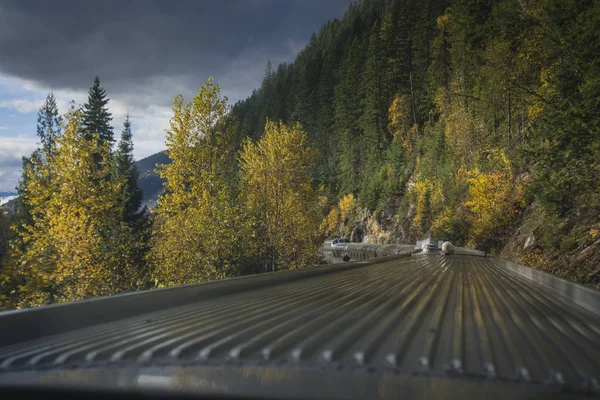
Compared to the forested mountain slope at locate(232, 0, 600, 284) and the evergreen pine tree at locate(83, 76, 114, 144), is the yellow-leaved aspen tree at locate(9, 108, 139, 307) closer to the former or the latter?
the forested mountain slope at locate(232, 0, 600, 284)

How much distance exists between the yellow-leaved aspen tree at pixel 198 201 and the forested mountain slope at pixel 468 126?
136 centimetres

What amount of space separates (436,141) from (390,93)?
68.3 feet

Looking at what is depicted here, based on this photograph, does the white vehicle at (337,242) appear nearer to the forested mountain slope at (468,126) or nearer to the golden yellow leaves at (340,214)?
the forested mountain slope at (468,126)

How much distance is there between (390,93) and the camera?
55375 mm

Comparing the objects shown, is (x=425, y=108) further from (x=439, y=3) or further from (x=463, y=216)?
(x=463, y=216)

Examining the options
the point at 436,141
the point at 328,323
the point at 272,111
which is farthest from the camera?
the point at 272,111

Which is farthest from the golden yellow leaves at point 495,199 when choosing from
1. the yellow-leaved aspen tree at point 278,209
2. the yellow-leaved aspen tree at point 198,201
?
the yellow-leaved aspen tree at point 198,201

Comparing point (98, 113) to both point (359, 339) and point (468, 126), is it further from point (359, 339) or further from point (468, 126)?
point (359, 339)

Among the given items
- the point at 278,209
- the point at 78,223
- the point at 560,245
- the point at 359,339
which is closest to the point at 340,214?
the point at 278,209

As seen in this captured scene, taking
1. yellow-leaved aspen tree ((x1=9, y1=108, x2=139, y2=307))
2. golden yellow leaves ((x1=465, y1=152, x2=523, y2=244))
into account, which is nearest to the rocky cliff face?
golden yellow leaves ((x1=465, y1=152, x2=523, y2=244))

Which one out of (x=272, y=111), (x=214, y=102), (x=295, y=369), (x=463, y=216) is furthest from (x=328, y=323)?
(x=272, y=111)

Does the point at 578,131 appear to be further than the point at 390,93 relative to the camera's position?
No

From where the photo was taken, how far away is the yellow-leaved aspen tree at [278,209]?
53.3ft

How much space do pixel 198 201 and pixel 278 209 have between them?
4.73 m
